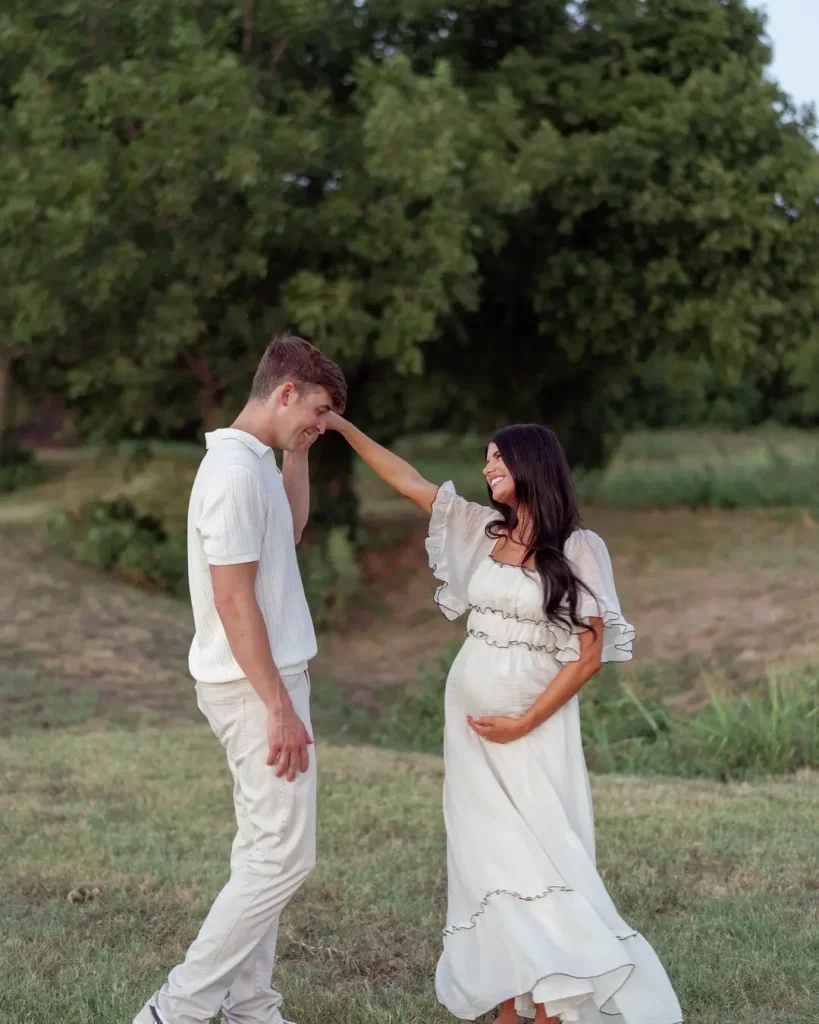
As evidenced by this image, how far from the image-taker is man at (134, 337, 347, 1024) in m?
3.64

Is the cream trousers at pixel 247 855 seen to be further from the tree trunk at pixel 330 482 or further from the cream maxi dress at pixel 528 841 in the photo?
the tree trunk at pixel 330 482

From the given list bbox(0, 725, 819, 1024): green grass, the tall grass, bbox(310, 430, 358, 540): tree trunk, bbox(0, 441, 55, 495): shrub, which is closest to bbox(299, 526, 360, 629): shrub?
bbox(310, 430, 358, 540): tree trunk

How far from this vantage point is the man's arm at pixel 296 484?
4293 millimetres

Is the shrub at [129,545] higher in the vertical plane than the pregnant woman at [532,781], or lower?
lower

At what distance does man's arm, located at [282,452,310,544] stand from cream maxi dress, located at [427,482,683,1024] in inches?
22.6

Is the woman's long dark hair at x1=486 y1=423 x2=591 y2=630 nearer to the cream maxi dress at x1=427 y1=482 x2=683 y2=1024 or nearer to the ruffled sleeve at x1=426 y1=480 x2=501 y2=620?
the cream maxi dress at x1=427 y1=482 x2=683 y2=1024

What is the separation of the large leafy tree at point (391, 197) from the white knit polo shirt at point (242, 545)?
26.9ft

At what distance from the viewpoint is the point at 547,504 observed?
4.10 meters

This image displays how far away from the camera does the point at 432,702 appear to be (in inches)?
424

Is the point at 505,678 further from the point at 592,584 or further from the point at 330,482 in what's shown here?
the point at 330,482

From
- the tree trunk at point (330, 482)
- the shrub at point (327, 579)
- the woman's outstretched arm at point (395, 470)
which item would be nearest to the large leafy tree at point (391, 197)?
the tree trunk at point (330, 482)

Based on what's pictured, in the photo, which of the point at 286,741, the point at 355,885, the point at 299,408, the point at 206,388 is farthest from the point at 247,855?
the point at 206,388

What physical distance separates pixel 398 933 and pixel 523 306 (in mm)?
11995

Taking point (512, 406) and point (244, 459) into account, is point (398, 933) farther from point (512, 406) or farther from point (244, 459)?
point (512, 406)
